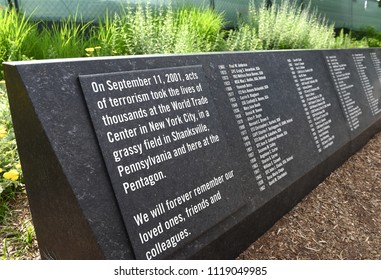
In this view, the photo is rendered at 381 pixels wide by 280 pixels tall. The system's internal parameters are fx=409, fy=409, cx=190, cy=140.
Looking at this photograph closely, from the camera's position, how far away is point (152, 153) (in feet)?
6.91

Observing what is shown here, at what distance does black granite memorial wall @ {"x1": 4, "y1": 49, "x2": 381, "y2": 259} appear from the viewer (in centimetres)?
182

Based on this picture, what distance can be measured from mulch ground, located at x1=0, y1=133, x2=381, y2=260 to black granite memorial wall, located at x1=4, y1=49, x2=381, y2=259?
0.13 metres

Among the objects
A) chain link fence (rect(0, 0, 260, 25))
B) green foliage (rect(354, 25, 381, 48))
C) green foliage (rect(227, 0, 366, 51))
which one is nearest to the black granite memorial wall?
chain link fence (rect(0, 0, 260, 25))

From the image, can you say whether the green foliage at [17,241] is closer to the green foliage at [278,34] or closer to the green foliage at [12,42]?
the green foliage at [12,42]

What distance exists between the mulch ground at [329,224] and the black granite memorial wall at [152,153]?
0.13m

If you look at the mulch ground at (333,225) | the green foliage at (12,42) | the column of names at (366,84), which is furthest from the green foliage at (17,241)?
the column of names at (366,84)

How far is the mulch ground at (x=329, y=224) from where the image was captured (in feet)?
9.62

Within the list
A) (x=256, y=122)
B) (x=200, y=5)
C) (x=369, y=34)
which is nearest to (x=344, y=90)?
(x=256, y=122)

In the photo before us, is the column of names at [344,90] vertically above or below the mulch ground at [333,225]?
above

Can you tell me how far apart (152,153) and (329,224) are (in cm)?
209

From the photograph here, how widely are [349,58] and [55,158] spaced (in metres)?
5.11

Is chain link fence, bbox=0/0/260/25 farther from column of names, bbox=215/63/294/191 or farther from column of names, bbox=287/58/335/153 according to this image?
column of names, bbox=215/63/294/191

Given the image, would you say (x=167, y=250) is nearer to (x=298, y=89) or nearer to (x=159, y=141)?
(x=159, y=141)

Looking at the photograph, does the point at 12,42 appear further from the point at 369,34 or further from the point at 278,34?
the point at 369,34
